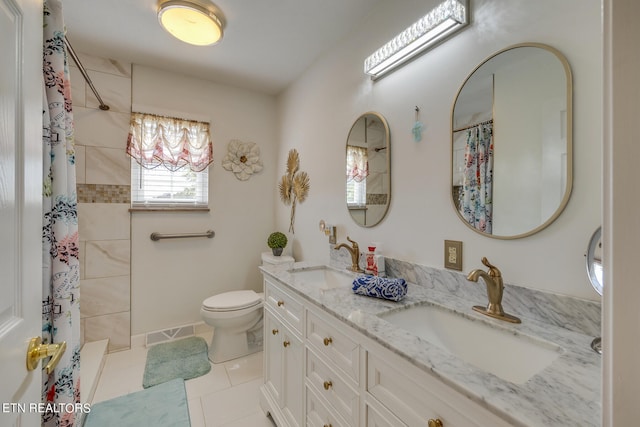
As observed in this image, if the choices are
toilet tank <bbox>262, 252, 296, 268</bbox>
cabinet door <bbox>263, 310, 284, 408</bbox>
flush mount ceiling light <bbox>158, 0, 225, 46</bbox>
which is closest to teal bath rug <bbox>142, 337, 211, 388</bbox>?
cabinet door <bbox>263, 310, 284, 408</bbox>

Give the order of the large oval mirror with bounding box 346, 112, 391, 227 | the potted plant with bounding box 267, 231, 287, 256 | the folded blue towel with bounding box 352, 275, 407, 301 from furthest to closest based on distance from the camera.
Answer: the potted plant with bounding box 267, 231, 287, 256
the large oval mirror with bounding box 346, 112, 391, 227
the folded blue towel with bounding box 352, 275, 407, 301

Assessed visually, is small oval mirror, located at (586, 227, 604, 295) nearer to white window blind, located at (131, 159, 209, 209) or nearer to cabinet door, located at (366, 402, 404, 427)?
cabinet door, located at (366, 402, 404, 427)

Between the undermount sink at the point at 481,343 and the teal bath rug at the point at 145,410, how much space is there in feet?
4.78

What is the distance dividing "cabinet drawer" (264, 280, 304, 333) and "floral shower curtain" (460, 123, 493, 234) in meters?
0.88

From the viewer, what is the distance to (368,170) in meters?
1.74

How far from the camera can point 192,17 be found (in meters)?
1.69

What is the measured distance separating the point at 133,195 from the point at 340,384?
2.37m

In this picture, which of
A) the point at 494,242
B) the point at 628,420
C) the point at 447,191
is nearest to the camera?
the point at 628,420

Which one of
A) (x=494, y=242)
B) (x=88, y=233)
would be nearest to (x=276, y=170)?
(x=88, y=233)

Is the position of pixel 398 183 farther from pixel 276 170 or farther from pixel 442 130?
pixel 276 170

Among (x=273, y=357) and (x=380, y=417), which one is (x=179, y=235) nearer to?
(x=273, y=357)

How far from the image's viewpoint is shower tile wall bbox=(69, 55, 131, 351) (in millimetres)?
2209

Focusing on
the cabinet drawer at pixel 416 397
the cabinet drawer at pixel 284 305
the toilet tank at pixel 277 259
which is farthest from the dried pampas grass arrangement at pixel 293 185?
the cabinet drawer at pixel 416 397

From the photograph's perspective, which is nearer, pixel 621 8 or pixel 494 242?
pixel 621 8
